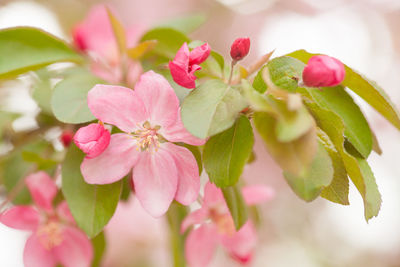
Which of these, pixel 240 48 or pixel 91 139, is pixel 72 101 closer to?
pixel 91 139

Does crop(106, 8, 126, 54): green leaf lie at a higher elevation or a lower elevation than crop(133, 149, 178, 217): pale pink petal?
higher

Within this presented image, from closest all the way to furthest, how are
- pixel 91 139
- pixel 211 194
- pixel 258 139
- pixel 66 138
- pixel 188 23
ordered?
pixel 91 139 → pixel 211 194 → pixel 66 138 → pixel 188 23 → pixel 258 139

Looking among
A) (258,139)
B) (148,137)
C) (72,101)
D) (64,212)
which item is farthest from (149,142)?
(258,139)

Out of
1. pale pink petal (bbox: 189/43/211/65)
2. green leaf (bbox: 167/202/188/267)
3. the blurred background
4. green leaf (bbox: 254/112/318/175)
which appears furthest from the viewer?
the blurred background

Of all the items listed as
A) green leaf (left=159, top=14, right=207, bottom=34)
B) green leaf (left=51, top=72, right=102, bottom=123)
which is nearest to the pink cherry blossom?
green leaf (left=159, top=14, right=207, bottom=34)

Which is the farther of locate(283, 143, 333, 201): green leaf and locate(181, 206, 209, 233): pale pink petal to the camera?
locate(181, 206, 209, 233): pale pink petal

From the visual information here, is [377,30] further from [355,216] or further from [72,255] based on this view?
[72,255]

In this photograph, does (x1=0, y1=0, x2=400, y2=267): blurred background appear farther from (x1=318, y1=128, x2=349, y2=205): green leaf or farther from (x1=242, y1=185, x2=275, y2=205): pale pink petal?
(x1=318, y1=128, x2=349, y2=205): green leaf
